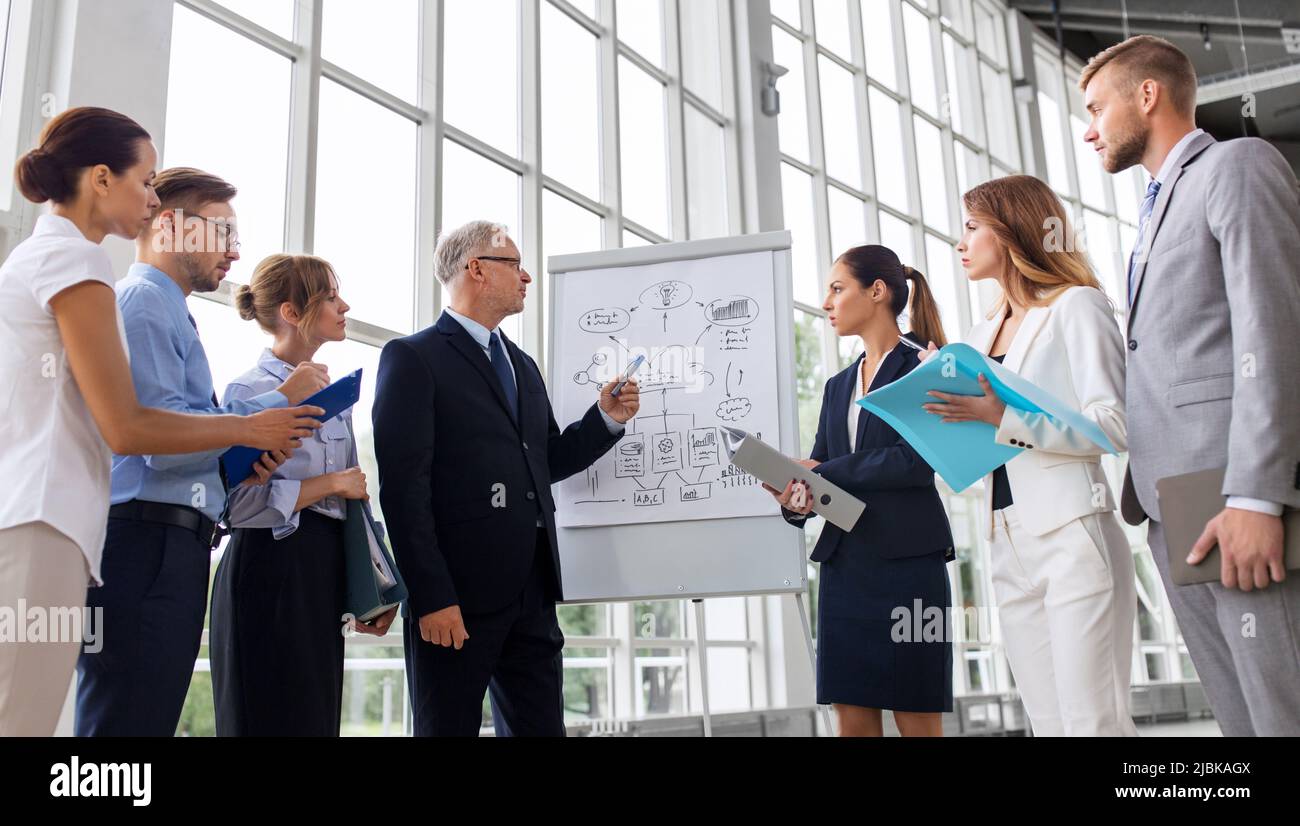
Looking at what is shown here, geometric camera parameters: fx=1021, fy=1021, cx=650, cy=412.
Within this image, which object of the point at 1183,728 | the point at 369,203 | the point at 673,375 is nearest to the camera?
the point at 673,375

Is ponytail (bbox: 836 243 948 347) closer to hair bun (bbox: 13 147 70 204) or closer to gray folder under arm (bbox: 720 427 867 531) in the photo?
gray folder under arm (bbox: 720 427 867 531)

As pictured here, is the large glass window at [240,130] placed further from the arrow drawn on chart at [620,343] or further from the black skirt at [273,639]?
the black skirt at [273,639]

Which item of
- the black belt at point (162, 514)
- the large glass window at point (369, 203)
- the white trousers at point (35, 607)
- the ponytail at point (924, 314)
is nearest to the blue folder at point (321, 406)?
the black belt at point (162, 514)

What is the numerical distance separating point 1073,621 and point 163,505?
181 cm

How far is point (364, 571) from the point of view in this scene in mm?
2387

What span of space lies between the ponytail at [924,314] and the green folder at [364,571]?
62.1 inches

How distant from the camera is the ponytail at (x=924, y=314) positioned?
2.93 m

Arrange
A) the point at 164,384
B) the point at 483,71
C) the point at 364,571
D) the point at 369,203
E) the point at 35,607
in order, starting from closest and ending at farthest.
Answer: the point at 35,607
the point at 164,384
the point at 364,571
the point at 369,203
the point at 483,71

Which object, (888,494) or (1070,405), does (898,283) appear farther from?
(1070,405)

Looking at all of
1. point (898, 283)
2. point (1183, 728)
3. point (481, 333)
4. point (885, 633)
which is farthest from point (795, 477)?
point (1183, 728)

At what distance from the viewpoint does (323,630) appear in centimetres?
232

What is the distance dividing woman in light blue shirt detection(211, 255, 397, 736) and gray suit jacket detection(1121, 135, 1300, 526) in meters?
1.71

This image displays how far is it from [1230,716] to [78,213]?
2.29m
